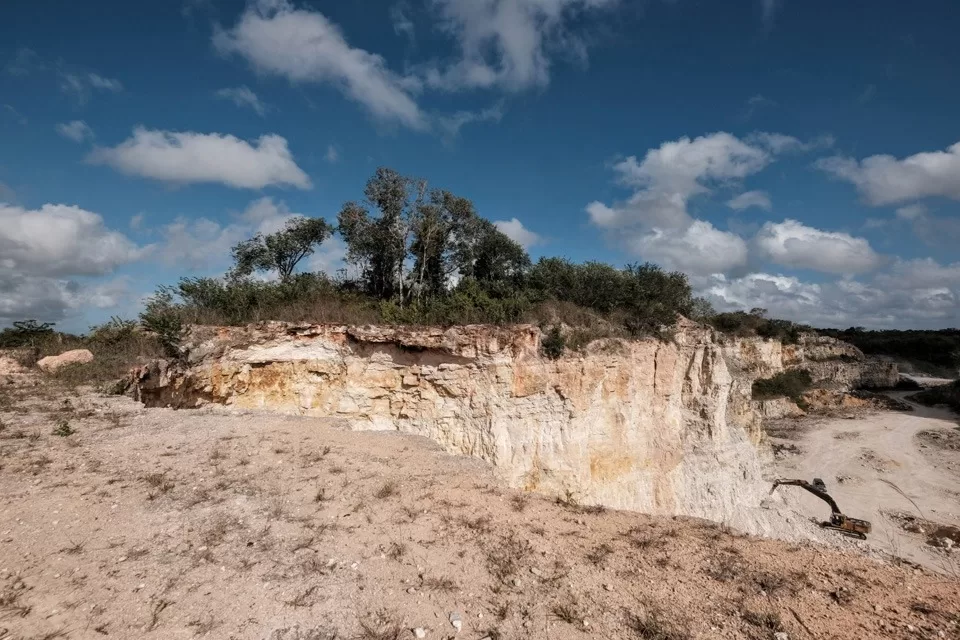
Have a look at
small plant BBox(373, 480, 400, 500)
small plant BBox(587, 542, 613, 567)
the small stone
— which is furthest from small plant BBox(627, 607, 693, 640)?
small plant BBox(373, 480, 400, 500)

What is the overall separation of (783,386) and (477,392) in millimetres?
38764

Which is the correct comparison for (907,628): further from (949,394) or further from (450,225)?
(949,394)

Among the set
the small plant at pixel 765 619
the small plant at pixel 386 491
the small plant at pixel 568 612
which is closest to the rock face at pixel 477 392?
the small plant at pixel 386 491

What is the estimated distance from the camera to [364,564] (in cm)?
507

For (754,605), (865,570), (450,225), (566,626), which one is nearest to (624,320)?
(450,225)

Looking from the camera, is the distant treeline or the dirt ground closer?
the dirt ground

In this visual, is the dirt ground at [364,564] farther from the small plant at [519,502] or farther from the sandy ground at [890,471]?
the sandy ground at [890,471]

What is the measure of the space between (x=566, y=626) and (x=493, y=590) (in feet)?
2.89

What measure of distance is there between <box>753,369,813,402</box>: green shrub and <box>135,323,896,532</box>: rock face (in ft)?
97.9

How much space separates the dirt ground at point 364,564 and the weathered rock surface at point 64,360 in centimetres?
555

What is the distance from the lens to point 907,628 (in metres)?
4.17

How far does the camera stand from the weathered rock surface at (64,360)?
40.1ft

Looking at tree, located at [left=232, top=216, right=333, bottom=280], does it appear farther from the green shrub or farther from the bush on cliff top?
the green shrub

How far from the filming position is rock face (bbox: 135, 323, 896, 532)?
11406 mm
